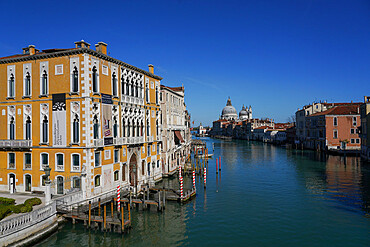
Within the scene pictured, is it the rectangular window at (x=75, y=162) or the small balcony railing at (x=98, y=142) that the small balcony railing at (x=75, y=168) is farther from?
the small balcony railing at (x=98, y=142)

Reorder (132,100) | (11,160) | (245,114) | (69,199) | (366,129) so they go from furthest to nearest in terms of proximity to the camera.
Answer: (245,114) → (366,129) → (132,100) → (11,160) → (69,199)

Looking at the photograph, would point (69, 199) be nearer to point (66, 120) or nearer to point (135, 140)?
point (66, 120)

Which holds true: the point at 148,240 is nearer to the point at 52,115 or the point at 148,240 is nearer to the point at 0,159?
the point at 52,115

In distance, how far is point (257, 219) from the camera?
1969 cm

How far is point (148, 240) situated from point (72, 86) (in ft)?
37.8

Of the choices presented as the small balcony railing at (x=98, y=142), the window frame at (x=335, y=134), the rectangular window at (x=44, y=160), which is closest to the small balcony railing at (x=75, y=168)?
the small balcony railing at (x=98, y=142)

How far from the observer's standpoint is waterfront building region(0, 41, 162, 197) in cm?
2031

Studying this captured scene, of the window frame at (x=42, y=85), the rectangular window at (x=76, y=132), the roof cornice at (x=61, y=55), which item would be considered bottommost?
the rectangular window at (x=76, y=132)

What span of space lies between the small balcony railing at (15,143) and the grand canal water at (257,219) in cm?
747

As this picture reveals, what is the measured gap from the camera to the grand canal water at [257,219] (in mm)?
16328

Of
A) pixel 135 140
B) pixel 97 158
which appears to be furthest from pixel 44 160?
pixel 135 140

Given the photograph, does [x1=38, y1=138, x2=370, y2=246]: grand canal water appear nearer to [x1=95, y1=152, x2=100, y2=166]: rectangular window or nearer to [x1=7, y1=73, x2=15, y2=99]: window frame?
[x1=95, y1=152, x2=100, y2=166]: rectangular window

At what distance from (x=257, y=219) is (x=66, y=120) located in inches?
578

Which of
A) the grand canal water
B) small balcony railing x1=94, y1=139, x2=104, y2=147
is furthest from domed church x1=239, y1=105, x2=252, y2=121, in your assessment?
small balcony railing x1=94, y1=139, x2=104, y2=147
